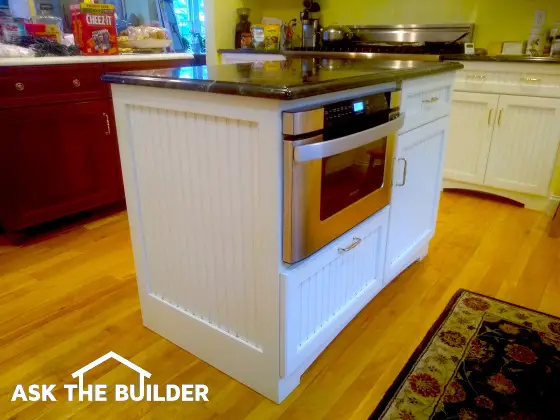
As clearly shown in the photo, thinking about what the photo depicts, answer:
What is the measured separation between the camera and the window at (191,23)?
4.00m

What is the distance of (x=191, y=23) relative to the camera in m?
4.08

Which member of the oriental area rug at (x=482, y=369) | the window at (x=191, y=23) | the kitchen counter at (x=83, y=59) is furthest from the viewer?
the window at (x=191, y=23)

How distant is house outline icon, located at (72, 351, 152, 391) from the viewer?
1.41 metres

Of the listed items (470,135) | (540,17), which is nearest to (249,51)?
(470,135)

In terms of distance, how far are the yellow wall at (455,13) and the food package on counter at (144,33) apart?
1324 mm

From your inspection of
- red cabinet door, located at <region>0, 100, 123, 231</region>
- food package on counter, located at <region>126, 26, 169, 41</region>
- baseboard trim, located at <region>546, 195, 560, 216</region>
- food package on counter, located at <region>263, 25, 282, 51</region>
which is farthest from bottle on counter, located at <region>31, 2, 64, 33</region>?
baseboard trim, located at <region>546, 195, 560, 216</region>

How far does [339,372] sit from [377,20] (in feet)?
9.52

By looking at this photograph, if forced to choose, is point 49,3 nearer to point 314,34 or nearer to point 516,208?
point 314,34

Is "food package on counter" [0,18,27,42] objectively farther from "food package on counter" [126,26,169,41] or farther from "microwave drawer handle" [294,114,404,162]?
"microwave drawer handle" [294,114,404,162]

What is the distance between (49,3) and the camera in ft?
9.61

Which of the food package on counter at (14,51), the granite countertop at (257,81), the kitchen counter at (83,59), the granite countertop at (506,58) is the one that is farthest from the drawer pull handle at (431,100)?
the food package on counter at (14,51)

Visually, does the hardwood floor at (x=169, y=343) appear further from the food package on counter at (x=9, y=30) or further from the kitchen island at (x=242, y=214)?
the food package on counter at (x=9, y=30)

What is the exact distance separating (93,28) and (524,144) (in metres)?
2.68

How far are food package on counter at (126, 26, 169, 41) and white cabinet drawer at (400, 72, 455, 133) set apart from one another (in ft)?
6.67
